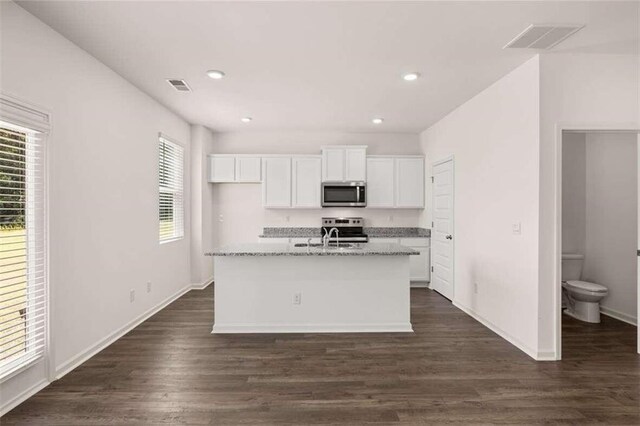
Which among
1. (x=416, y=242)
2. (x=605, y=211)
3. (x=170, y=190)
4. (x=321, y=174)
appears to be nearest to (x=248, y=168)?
(x=321, y=174)

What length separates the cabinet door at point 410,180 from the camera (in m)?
6.13

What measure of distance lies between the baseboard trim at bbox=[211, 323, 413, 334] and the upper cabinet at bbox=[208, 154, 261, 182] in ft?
9.75

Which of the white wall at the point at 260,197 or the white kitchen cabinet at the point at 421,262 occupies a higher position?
the white wall at the point at 260,197

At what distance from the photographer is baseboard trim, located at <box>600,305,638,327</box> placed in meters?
4.03

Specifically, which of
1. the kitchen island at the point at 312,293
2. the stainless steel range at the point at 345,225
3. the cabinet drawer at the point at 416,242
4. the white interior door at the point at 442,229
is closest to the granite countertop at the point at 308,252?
the kitchen island at the point at 312,293

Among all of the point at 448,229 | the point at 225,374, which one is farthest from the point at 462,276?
the point at 225,374

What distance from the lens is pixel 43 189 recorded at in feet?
8.45

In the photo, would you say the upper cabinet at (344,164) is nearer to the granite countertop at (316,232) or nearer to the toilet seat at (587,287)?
the granite countertop at (316,232)

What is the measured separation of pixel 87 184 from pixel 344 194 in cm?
385

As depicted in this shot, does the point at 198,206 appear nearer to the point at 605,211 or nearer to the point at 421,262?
the point at 421,262

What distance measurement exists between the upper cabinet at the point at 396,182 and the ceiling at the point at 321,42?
1.75 m

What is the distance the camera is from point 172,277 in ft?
16.5

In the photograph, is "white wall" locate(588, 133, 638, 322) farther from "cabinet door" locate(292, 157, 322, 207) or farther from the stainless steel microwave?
"cabinet door" locate(292, 157, 322, 207)

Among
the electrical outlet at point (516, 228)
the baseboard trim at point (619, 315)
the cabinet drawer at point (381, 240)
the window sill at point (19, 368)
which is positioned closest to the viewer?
the window sill at point (19, 368)
